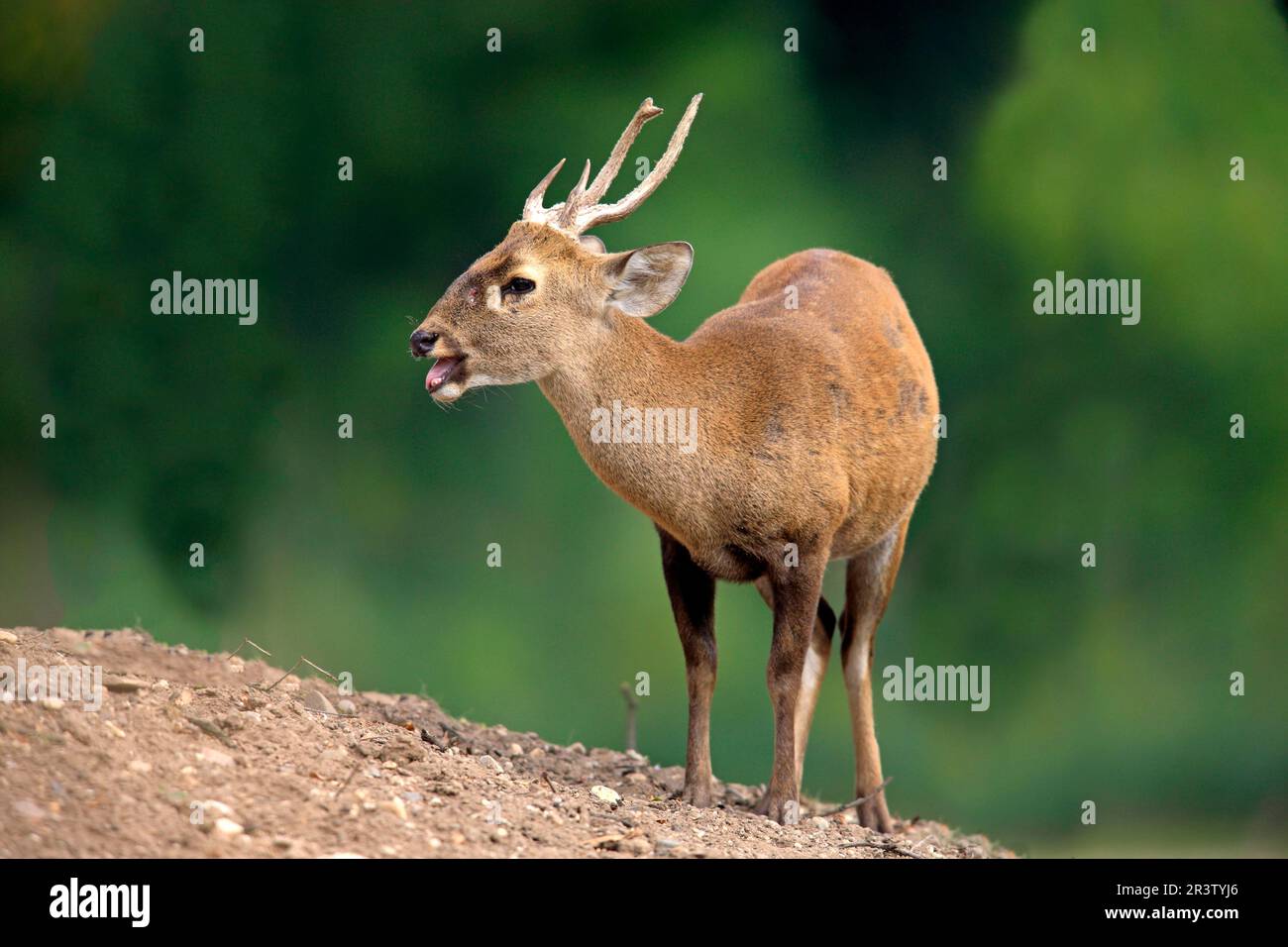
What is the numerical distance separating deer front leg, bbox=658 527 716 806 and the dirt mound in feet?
1.10

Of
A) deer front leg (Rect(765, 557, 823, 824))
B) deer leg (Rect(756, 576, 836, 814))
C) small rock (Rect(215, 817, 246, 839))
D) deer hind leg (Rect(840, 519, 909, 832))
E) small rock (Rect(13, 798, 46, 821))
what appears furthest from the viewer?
deer hind leg (Rect(840, 519, 909, 832))

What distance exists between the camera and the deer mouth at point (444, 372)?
6.78 metres

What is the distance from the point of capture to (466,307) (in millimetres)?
6801

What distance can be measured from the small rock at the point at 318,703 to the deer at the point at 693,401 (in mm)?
1551

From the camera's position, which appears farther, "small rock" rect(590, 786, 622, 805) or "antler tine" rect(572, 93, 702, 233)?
"antler tine" rect(572, 93, 702, 233)

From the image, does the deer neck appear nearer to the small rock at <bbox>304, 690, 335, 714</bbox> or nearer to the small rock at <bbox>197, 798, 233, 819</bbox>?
the small rock at <bbox>304, 690, 335, 714</bbox>

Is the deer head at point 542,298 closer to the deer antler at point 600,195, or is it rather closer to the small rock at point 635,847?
the deer antler at point 600,195

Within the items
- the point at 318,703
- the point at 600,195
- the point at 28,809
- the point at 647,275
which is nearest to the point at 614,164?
the point at 600,195

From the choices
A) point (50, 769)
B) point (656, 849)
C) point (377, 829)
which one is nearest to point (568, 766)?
point (656, 849)

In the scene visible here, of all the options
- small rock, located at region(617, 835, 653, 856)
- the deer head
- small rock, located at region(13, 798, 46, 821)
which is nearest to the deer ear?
the deer head

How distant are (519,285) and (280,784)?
250cm

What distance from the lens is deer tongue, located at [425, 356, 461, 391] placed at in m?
6.78

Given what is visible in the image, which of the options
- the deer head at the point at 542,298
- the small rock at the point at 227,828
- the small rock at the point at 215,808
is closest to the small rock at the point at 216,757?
the small rock at the point at 215,808
